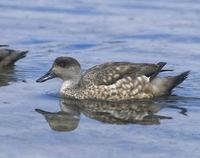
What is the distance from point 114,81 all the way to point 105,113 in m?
1.17

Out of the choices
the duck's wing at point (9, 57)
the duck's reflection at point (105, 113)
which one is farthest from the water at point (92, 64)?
the duck's wing at point (9, 57)

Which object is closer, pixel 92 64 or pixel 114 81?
pixel 114 81

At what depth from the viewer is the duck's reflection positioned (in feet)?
41.6

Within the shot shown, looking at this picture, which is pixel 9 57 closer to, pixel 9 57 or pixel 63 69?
pixel 9 57

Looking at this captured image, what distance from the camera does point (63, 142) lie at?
37.6ft

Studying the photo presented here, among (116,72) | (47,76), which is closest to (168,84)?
(116,72)

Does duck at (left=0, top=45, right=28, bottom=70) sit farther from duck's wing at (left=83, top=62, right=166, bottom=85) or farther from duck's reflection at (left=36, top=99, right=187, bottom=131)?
duck's reflection at (left=36, top=99, right=187, bottom=131)

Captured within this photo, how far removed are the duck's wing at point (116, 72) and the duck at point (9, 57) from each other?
103 inches

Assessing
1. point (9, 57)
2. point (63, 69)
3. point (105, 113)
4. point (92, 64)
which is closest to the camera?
point (105, 113)

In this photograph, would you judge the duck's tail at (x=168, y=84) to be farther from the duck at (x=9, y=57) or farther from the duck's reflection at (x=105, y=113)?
the duck at (x=9, y=57)

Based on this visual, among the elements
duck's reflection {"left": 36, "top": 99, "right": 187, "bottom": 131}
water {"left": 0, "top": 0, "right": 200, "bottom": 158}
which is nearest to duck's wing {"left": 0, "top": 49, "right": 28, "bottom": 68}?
water {"left": 0, "top": 0, "right": 200, "bottom": 158}

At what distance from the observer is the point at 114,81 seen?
1443 cm

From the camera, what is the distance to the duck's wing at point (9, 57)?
16922 mm

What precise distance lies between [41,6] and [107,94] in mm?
8354
